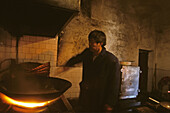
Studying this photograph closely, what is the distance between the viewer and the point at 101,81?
2.02m

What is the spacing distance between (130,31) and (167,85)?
10.1 feet

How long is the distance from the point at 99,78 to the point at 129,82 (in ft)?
7.28

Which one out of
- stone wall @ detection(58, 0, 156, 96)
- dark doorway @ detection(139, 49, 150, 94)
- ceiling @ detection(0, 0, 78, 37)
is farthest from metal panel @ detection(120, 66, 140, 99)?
ceiling @ detection(0, 0, 78, 37)

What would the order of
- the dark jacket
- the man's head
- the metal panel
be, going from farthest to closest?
the metal panel, the man's head, the dark jacket

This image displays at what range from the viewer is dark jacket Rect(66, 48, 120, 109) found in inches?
75.2

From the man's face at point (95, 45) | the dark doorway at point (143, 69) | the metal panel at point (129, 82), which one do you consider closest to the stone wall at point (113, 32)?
the dark doorway at point (143, 69)

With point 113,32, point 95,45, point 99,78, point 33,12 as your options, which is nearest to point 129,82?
point 113,32

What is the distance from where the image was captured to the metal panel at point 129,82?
11.8 ft

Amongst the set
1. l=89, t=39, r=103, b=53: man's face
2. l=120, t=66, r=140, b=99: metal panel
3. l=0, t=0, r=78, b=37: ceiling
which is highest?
Result: l=0, t=0, r=78, b=37: ceiling

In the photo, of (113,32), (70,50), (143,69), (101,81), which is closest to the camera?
(101,81)

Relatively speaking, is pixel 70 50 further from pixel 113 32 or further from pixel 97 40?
pixel 113 32

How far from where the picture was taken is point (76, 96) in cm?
340

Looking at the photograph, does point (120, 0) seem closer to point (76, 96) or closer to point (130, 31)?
point (130, 31)

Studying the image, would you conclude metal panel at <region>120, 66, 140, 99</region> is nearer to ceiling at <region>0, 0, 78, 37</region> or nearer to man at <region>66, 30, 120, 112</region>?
man at <region>66, 30, 120, 112</region>
